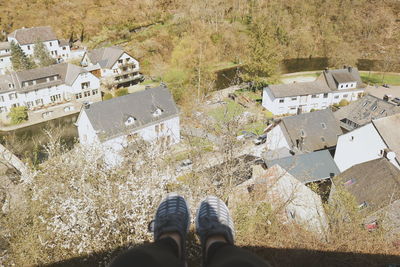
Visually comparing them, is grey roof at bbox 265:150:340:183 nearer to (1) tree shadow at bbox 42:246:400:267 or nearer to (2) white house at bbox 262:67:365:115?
(1) tree shadow at bbox 42:246:400:267

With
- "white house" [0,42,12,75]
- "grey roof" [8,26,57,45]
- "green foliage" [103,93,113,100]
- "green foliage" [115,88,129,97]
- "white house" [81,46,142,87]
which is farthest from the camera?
"grey roof" [8,26,57,45]

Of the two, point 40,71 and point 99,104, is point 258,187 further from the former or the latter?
point 40,71

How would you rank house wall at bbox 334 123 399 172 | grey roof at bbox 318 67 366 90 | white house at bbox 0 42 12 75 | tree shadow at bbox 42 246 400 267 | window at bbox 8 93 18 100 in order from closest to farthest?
1. tree shadow at bbox 42 246 400 267
2. house wall at bbox 334 123 399 172
3. window at bbox 8 93 18 100
4. grey roof at bbox 318 67 366 90
5. white house at bbox 0 42 12 75

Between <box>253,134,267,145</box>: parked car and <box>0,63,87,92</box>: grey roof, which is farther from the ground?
<box>0,63,87,92</box>: grey roof

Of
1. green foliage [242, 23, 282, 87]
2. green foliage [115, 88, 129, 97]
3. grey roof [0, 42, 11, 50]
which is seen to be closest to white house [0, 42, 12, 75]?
grey roof [0, 42, 11, 50]

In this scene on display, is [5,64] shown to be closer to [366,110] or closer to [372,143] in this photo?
[366,110]

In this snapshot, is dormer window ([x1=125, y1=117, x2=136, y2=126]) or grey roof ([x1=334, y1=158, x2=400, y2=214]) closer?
grey roof ([x1=334, y1=158, x2=400, y2=214])

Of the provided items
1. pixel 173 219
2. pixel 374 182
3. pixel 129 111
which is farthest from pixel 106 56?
pixel 173 219
